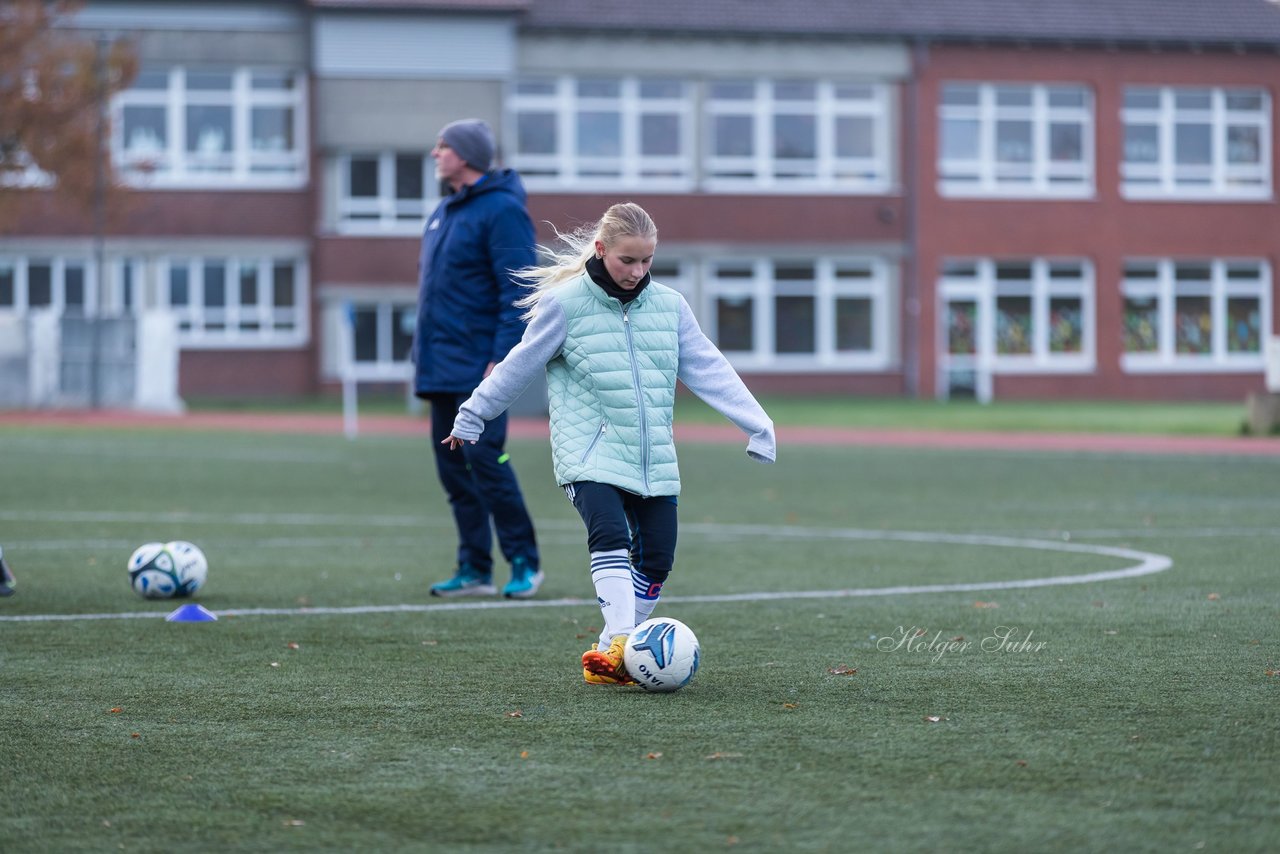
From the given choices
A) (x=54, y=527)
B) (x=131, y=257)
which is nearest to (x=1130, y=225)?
(x=131, y=257)

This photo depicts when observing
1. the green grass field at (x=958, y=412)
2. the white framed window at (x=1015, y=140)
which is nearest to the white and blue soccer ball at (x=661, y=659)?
the green grass field at (x=958, y=412)

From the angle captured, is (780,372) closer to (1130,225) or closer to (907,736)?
(1130,225)

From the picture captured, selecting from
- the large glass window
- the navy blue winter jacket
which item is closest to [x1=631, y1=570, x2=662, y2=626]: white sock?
the navy blue winter jacket

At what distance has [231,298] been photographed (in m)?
45.8

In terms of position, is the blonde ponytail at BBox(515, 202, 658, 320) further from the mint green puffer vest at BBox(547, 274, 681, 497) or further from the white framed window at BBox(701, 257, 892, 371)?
the white framed window at BBox(701, 257, 892, 371)

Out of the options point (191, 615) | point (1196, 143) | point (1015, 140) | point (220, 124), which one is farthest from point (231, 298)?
A: point (191, 615)

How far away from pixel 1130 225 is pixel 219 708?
43662 mm

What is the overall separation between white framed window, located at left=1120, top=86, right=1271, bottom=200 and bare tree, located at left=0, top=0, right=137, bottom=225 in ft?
78.2

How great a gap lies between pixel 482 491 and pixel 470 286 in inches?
38.6

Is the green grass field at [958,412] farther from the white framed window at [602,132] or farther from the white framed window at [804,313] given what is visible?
the white framed window at [602,132]

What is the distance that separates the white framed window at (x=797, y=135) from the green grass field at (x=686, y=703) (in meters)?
34.0

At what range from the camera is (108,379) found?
37.2 meters

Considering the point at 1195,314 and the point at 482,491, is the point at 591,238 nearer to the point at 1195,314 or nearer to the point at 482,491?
the point at 482,491

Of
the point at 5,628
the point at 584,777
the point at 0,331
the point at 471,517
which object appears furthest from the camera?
the point at 0,331
